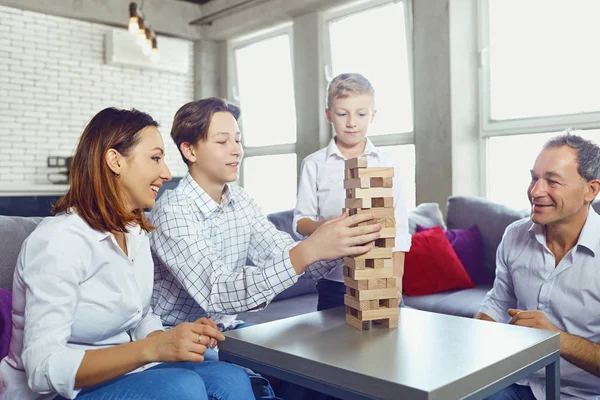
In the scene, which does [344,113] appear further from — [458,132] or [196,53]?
[196,53]

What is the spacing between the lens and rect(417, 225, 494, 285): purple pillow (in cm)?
359

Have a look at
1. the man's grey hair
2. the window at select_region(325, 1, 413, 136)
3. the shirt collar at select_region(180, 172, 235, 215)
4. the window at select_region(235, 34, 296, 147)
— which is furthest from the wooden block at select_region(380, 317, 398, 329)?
the window at select_region(235, 34, 296, 147)

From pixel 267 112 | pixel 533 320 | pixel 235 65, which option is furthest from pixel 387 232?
pixel 235 65

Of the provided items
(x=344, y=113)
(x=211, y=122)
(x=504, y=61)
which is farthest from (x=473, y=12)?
(x=211, y=122)

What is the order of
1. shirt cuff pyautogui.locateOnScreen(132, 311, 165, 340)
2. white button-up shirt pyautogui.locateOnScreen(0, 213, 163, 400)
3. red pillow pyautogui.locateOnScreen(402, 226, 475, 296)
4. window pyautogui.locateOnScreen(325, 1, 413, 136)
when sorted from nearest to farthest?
1. white button-up shirt pyautogui.locateOnScreen(0, 213, 163, 400)
2. shirt cuff pyautogui.locateOnScreen(132, 311, 165, 340)
3. red pillow pyautogui.locateOnScreen(402, 226, 475, 296)
4. window pyautogui.locateOnScreen(325, 1, 413, 136)

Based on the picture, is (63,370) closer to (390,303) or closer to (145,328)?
(145,328)

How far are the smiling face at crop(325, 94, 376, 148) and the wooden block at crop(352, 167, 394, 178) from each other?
69cm

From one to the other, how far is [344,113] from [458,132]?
2.75 metres

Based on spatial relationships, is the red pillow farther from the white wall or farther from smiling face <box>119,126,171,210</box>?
the white wall

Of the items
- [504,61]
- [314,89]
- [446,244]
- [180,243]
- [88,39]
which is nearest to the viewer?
[180,243]

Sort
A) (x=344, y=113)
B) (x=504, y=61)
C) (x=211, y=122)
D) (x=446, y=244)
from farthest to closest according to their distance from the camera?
(x=504, y=61) < (x=446, y=244) < (x=344, y=113) < (x=211, y=122)

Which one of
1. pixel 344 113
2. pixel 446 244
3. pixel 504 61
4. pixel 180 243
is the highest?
pixel 504 61

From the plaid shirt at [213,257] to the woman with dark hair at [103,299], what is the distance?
0.13 m

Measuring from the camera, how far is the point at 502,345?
1288mm
